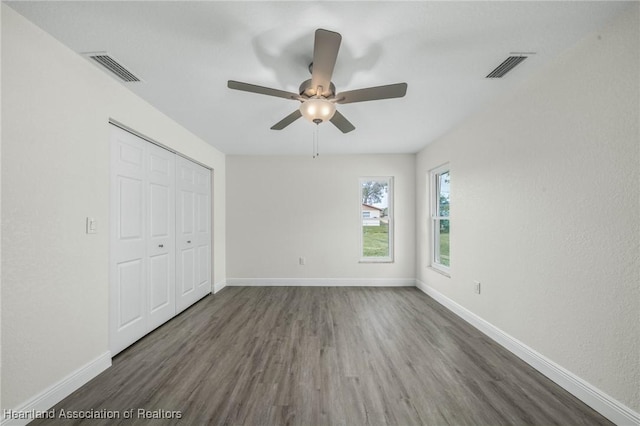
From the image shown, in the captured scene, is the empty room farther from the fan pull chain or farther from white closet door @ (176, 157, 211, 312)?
the fan pull chain

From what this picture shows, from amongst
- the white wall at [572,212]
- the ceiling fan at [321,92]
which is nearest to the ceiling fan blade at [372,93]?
the ceiling fan at [321,92]

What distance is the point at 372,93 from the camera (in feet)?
5.98

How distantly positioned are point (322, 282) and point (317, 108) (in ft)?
11.3

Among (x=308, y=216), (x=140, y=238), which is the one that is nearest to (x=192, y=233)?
(x=140, y=238)

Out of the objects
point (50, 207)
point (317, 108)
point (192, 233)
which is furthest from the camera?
point (192, 233)

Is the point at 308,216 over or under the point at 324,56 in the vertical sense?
under

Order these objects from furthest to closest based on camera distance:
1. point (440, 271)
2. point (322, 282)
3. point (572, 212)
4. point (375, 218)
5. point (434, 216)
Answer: point (375, 218) < point (322, 282) < point (434, 216) < point (440, 271) < point (572, 212)

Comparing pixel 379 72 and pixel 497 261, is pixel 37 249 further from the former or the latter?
pixel 497 261

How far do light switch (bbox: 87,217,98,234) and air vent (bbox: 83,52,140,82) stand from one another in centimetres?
117

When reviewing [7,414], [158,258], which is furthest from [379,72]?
[7,414]

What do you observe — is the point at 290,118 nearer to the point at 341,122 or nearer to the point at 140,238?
the point at 341,122

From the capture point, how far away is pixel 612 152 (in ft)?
5.04

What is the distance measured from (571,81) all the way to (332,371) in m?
2.72

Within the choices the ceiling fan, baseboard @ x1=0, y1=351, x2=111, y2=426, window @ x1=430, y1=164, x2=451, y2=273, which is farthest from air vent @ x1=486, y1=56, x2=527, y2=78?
baseboard @ x1=0, y1=351, x2=111, y2=426
